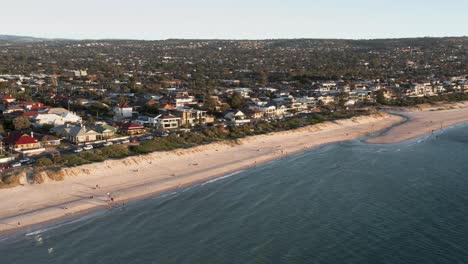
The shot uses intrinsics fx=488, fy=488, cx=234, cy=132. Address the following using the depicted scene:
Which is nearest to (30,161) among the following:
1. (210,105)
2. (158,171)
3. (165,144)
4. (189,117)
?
(158,171)

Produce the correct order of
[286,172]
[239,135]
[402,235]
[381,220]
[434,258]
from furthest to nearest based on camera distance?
[239,135]
[286,172]
[381,220]
[402,235]
[434,258]

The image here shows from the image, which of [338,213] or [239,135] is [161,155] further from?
[338,213]

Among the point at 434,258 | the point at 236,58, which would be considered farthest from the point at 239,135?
the point at 236,58

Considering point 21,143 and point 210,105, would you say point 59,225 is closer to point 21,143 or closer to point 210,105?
point 21,143

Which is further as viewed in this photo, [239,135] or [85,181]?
[239,135]

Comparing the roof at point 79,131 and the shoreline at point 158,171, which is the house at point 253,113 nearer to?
the shoreline at point 158,171

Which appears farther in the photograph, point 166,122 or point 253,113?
point 253,113

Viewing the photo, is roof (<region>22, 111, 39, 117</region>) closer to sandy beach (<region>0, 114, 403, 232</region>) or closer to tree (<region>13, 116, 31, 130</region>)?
tree (<region>13, 116, 31, 130</region>)
